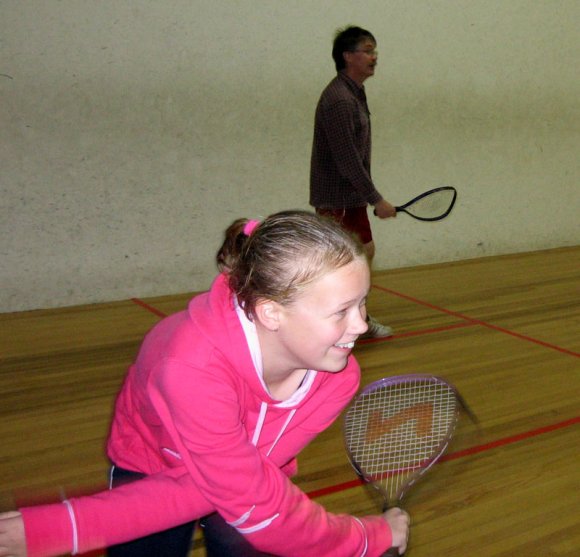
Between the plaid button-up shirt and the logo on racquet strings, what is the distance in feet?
5.74

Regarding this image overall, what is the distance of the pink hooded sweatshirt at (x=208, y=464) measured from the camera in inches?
38.6

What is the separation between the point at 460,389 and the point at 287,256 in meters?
1.92

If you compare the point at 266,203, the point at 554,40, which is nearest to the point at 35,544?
the point at 266,203

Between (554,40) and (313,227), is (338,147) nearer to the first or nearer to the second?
(313,227)

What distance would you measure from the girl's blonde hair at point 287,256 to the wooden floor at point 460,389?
19.5 inches

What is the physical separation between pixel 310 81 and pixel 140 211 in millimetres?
1430

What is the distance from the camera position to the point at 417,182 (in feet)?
17.0

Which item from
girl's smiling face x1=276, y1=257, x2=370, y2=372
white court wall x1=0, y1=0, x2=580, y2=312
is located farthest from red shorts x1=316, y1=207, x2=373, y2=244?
girl's smiling face x1=276, y1=257, x2=370, y2=372

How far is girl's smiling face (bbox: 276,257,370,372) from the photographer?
1.01 m

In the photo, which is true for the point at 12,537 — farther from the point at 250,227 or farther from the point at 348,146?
the point at 348,146

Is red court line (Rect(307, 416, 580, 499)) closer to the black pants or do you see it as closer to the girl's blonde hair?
the black pants

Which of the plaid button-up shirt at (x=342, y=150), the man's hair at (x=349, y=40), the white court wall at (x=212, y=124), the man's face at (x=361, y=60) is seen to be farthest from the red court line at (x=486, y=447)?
the white court wall at (x=212, y=124)

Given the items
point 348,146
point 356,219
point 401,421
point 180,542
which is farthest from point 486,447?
point 348,146

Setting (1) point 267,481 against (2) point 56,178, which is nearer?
(1) point 267,481
